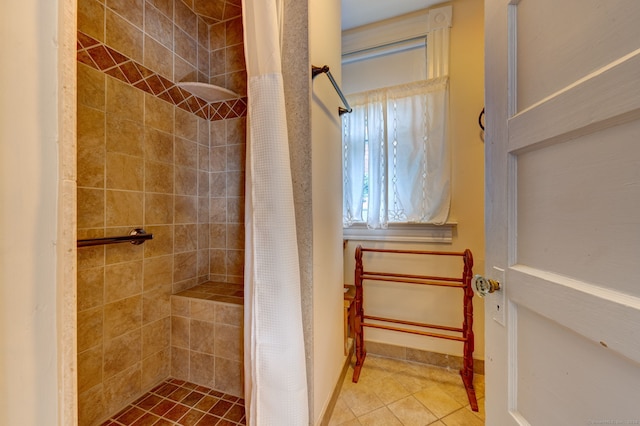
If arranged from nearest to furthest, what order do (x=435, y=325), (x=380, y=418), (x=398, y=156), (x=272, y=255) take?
(x=272, y=255), (x=380, y=418), (x=435, y=325), (x=398, y=156)

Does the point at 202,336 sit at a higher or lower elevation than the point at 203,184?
lower

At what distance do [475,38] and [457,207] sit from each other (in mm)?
1121

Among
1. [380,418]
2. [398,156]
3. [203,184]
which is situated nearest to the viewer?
[380,418]

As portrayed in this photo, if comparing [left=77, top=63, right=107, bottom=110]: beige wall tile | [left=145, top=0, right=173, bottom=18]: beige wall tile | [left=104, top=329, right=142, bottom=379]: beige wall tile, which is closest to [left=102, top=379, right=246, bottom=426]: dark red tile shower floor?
[left=104, top=329, right=142, bottom=379]: beige wall tile

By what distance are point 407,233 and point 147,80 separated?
1.95 metres

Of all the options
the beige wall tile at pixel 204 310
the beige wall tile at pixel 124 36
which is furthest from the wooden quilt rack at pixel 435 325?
the beige wall tile at pixel 124 36

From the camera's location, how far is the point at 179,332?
1471 millimetres

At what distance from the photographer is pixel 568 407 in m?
0.46

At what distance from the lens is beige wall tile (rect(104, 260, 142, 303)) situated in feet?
3.94

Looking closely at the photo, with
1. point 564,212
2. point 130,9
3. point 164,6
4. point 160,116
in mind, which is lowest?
point 564,212

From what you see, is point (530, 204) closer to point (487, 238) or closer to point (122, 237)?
point (487, 238)

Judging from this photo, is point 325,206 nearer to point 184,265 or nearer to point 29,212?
point 29,212

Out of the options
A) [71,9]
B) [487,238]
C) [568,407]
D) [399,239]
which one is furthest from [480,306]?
[71,9]

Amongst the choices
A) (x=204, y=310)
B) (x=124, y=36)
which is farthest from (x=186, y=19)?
(x=204, y=310)
